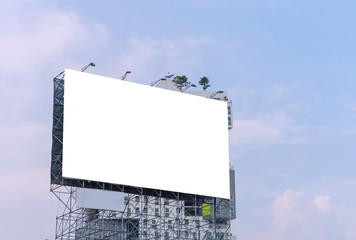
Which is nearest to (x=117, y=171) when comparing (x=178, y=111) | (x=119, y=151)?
(x=119, y=151)

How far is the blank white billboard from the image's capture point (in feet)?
150

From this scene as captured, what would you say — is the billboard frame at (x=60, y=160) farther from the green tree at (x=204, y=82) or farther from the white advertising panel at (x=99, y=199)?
the green tree at (x=204, y=82)

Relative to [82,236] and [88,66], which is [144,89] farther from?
[82,236]

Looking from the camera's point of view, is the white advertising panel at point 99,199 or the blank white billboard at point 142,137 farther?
the blank white billboard at point 142,137

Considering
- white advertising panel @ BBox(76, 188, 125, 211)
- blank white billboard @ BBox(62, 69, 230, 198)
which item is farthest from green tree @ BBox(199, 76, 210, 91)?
white advertising panel @ BBox(76, 188, 125, 211)

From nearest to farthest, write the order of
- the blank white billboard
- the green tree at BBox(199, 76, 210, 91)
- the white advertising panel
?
the white advertising panel, the blank white billboard, the green tree at BBox(199, 76, 210, 91)

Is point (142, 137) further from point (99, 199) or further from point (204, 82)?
point (204, 82)

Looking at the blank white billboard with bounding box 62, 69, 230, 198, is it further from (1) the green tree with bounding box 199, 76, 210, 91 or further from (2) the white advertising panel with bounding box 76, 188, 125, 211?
(1) the green tree with bounding box 199, 76, 210, 91

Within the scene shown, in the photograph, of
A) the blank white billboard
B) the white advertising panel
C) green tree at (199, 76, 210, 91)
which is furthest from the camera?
green tree at (199, 76, 210, 91)

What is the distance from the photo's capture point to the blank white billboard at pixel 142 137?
4581cm

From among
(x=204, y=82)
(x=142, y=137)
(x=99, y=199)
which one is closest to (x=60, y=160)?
(x=99, y=199)

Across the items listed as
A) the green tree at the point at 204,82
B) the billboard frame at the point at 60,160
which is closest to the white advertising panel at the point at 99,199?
the billboard frame at the point at 60,160

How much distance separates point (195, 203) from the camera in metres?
51.3

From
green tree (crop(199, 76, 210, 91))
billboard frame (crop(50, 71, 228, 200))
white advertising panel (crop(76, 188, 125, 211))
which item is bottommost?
white advertising panel (crop(76, 188, 125, 211))
